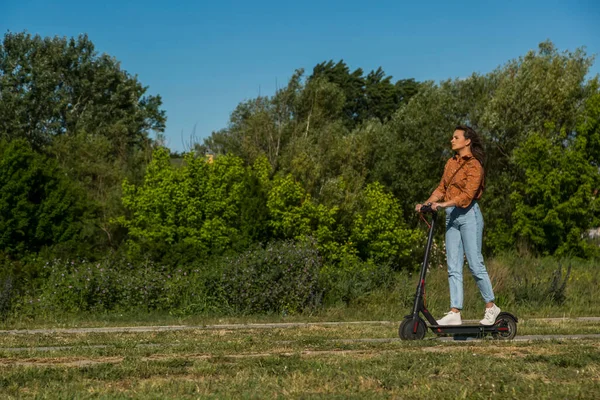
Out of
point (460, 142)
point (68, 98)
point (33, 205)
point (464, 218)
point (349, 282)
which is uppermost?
point (68, 98)

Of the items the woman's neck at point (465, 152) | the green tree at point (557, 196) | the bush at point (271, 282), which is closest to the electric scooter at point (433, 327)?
the woman's neck at point (465, 152)

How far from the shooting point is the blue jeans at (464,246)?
882 centimetres

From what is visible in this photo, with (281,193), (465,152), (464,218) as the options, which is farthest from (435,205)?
(281,193)

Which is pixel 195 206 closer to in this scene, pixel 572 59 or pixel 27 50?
pixel 572 59

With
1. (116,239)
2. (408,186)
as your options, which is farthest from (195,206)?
(408,186)

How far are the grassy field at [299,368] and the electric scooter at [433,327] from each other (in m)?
0.20

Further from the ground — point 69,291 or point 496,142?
point 496,142

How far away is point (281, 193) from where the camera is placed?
3075cm

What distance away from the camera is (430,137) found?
3956 centimetres

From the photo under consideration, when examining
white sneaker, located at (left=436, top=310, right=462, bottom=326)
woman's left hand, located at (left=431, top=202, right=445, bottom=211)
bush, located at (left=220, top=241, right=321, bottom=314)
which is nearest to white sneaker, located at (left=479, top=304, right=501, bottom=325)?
white sneaker, located at (left=436, top=310, right=462, bottom=326)

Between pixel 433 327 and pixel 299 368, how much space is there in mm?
2518

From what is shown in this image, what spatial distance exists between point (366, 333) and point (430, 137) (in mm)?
30663

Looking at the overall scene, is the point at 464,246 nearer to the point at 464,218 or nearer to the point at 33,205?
the point at 464,218

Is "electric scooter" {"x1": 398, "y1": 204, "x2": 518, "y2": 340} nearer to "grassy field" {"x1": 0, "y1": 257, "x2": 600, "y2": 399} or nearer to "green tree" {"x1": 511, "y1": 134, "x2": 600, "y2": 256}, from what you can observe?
"grassy field" {"x1": 0, "y1": 257, "x2": 600, "y2": 399}
